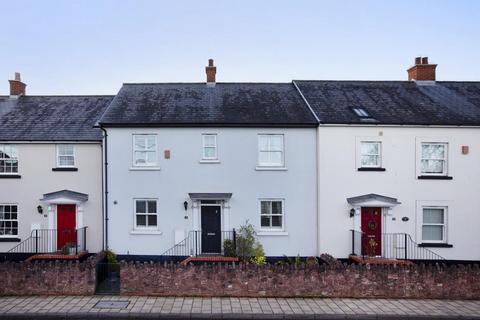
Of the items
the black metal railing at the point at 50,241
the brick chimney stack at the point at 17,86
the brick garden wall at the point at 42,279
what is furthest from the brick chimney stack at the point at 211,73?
the brick garden wall at the point at 42,279

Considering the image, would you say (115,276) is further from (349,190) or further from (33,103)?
(33,103)

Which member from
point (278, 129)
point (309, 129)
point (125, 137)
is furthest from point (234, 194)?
point (125, 137)

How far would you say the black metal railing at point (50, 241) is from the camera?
46.7ft

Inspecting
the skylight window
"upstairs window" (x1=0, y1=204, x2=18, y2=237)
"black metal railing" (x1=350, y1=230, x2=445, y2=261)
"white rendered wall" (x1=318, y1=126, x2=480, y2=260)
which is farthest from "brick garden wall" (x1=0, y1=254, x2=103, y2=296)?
the skylight window

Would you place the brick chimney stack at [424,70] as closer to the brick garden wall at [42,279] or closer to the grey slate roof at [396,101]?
the grey slate roof at [396,101]

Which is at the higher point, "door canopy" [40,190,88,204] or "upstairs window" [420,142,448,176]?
"upstairs window" [420,142,448,176]

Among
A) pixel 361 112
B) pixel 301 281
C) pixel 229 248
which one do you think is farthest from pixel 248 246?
pixel 361 112

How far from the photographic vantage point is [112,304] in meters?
9.30

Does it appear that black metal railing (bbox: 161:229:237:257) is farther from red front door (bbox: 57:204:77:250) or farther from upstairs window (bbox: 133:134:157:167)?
red front door (bbox: 57:204:77:250)

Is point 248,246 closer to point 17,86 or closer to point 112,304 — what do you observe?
point 112,304

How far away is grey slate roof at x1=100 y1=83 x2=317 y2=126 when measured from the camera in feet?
45.5

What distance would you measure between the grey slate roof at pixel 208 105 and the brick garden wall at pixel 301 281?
20.7ft

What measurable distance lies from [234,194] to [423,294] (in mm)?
7643

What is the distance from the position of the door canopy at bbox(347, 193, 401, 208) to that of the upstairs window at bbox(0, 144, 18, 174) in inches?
595
